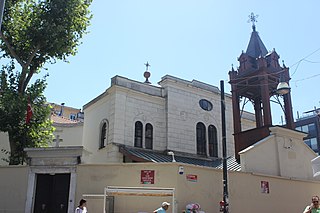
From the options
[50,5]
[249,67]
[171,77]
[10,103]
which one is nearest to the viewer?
[10,103]

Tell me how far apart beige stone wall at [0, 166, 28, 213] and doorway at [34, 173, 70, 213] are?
21.7 inches

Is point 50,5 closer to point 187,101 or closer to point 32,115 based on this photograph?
point 32,115

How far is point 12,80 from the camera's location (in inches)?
729

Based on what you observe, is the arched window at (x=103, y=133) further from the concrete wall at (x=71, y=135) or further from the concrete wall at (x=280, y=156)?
the concrete wall at (x=280, y=156)

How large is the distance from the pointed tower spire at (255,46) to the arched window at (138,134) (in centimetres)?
886

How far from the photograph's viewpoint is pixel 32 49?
1828 centimetres

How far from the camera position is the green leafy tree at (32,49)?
1719 centimetres

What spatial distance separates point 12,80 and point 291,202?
15727 millimetres

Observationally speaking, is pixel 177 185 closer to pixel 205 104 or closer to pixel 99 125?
pixel 99 125

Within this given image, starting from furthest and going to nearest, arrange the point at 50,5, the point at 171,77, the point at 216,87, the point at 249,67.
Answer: the point at 216,87 → the point at 171,77 → the point at 249,67 → the point at 50,5

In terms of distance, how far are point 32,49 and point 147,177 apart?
9531 millimetres

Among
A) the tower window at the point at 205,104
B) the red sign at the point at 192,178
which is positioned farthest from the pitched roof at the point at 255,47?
the red sign at the point at 192,178

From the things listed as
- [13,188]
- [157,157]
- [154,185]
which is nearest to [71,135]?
[157,157]

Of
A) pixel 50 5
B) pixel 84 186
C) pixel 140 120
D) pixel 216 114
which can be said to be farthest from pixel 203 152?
pixel 50 5
